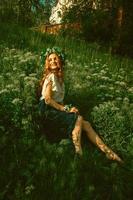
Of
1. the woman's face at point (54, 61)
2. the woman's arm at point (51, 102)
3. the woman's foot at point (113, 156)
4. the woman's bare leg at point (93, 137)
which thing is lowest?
the woman's foot at point (113, 156)

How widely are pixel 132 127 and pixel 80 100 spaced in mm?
1126

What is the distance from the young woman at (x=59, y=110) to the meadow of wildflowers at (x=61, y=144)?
0.42ft

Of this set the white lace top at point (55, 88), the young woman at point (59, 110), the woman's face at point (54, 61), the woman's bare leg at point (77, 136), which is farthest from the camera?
the woman's face at point (54, 61)

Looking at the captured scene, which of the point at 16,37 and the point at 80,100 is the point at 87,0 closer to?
the point at 16,37

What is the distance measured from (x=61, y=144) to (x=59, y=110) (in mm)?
780

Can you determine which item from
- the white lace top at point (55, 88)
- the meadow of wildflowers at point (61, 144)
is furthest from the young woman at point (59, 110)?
the meadow of wildflowers at point (61, 144)

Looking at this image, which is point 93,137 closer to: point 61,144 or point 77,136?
point 77,136

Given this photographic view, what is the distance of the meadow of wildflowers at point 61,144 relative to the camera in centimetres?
650

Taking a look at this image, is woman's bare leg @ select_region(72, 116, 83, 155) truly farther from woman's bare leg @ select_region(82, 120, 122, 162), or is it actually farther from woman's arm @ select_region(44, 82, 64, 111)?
woman's arm @ select_region(44, 82, 64, 111)

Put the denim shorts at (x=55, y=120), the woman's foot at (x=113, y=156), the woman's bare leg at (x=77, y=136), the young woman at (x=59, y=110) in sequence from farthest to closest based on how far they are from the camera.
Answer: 1. the denim shorts at (x=55, y=120)
2. the young woman at (x=59, y=110)
3. the woman's foot at (x=113, y=156)
4. the woman's bare leg at (x=77, y=136)

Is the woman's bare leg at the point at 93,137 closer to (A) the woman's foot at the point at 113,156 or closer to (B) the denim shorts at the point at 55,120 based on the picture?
(A) the woman's foot at the point at 113,156

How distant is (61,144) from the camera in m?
7.60

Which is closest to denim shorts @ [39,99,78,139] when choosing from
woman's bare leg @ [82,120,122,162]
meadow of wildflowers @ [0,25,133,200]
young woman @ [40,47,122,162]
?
young woman @ [40,47,122,162]

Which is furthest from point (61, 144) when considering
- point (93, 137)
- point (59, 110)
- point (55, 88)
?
point (55, 88)
